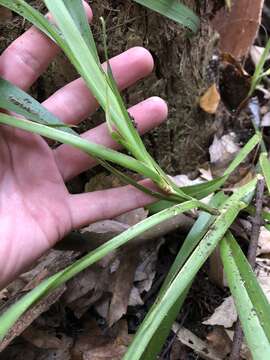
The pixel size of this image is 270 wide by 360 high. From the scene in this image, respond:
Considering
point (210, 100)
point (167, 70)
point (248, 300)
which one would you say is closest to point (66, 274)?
point (248, 300)

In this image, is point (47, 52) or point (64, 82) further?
point (64, 82)

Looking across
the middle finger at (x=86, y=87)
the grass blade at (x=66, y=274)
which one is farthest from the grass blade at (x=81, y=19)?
the grass blade at (x=66, y=274)

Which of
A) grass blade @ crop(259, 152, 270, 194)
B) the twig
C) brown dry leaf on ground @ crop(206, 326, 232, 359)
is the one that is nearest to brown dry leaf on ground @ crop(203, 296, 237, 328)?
brown dry leaf on ground @ crop(206, 326, 232, 359)

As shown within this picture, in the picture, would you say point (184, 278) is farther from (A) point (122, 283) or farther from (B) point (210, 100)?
(B) point (210, 100)

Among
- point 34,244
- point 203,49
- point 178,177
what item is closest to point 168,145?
point 178,177

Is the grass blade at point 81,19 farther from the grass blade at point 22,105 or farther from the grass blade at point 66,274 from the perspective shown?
the grass blade at point 66,274

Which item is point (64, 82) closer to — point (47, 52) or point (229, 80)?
Answer: point (47, 52)

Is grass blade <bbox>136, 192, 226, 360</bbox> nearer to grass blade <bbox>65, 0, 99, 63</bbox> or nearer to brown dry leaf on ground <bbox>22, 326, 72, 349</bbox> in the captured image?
brown dry leaf on ground <bbox>22, 326, 72, 349</bbox>
